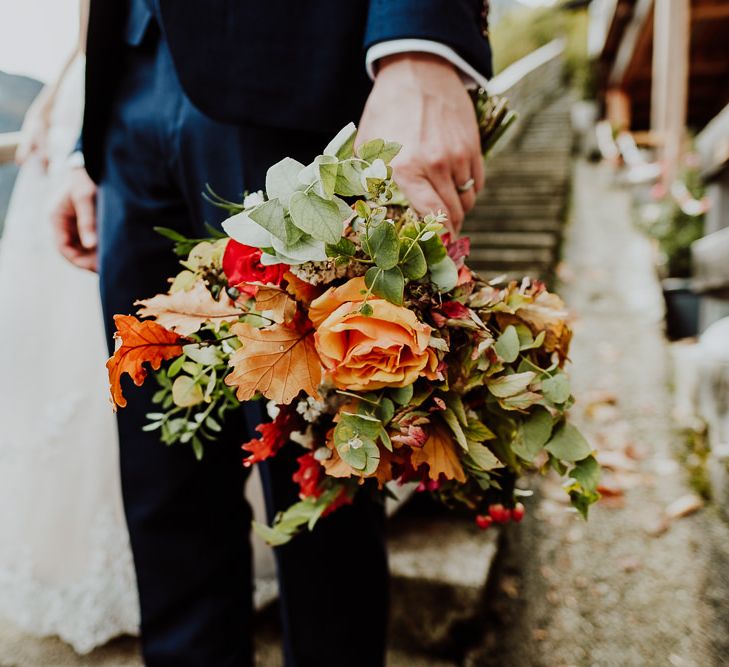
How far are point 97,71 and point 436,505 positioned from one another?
1289mm

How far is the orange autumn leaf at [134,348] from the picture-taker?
24.1 inches

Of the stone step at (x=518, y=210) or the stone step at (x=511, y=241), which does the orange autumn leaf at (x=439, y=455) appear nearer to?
the stone step at (x=511, y=241)

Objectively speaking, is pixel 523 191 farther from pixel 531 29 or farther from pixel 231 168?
pixel 531 29

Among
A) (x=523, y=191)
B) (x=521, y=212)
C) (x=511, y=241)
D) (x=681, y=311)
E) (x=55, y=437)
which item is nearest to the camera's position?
(x=55, y=437)

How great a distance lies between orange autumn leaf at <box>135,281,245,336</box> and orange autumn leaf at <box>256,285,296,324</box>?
66 millimetres

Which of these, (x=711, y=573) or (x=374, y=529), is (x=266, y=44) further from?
(x=711, y=573)

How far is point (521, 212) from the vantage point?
4.22m

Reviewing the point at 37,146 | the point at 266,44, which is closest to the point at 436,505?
the point at 266,44

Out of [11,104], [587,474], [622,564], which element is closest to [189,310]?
[587,474]

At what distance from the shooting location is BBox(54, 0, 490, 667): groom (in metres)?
0.79

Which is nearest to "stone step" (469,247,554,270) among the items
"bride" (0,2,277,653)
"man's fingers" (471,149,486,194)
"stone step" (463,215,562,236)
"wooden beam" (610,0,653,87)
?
"stone step" (463,215,562,236)

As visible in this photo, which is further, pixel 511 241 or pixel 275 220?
pixel 511 241

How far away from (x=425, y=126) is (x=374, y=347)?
1.15ft

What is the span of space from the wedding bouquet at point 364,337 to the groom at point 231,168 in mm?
167
